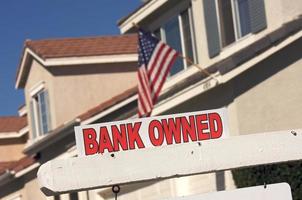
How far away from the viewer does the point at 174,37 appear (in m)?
20.9

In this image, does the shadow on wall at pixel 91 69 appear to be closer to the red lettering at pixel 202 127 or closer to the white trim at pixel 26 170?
the white trim at pixel 26 170

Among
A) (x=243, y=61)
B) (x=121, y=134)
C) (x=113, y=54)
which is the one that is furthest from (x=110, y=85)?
(x=121, y=134)

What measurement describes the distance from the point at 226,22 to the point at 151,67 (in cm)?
182

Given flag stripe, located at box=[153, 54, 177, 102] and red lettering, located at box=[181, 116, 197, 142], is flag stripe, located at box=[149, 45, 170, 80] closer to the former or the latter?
flag stripe, located at box=[153, 54, 177, 102]

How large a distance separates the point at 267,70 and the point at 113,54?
12031 millimetres

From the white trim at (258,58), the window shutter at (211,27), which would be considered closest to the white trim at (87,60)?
the window shutter at (211,27)

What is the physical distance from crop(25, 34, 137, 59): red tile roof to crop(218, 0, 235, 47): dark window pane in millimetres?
9027

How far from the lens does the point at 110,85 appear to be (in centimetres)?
2759

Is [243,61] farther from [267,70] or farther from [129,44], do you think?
[129,44]

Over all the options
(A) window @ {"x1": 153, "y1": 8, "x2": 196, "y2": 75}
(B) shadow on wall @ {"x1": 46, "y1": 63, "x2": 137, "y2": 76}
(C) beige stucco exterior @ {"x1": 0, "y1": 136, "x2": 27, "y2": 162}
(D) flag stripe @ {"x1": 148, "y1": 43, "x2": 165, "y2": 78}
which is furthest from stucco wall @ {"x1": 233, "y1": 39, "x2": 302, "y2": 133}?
(C) beige stucco exterior @ {"x1": 0, "y1": 136, "x2": 27, "y2": 162}

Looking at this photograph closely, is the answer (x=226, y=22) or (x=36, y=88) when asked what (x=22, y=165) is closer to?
(x=36, y=88)

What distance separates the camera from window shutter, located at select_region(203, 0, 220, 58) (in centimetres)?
1870

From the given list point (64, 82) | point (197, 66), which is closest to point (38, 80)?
point (64, 82)

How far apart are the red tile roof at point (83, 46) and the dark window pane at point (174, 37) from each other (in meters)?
6.34
